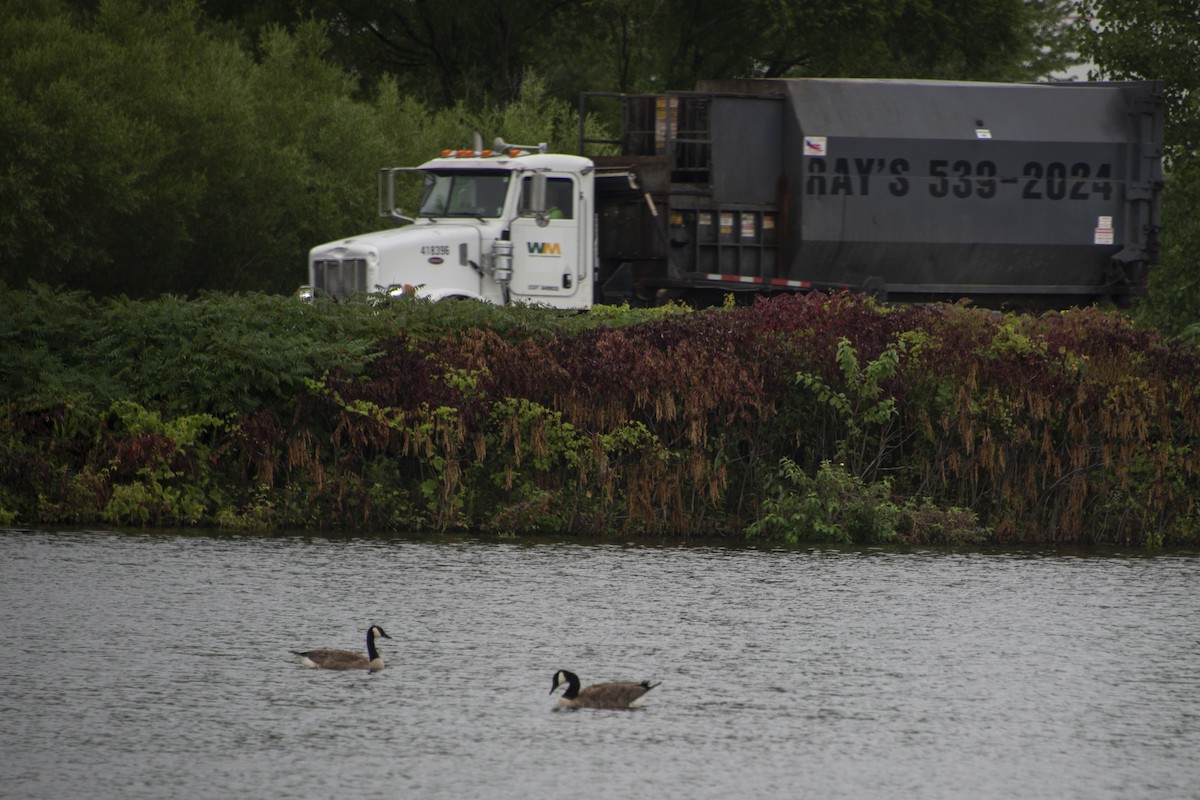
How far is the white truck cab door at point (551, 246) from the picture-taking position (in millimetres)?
23000

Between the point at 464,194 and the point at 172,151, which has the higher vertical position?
the point at 172,151

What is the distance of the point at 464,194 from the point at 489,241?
3.16 ft

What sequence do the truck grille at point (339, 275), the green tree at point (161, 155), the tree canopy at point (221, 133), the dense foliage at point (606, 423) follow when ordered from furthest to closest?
1. the tree canopy at point (221, 133)
2. the green tree at point (161, 155)
3. the truck grille at point (339, 275)
4. the dense foliage at point (606, 423)

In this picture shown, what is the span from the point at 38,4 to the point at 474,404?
16.2 m

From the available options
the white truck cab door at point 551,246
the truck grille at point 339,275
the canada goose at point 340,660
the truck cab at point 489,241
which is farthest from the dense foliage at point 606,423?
the canada goose at point 340,660

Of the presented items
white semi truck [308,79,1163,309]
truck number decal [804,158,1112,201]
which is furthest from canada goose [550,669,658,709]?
truck number decal [804,158,1112,201]

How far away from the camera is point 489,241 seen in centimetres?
2283

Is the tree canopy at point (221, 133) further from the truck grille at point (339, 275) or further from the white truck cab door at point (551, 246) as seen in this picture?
the white truck cab door at point (551, 246)

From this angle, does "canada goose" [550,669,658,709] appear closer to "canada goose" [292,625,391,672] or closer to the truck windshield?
"canada goose" [292,625,391,672]

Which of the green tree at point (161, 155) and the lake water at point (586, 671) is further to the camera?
the green tree at point (161, 155)

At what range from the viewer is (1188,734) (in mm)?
9492

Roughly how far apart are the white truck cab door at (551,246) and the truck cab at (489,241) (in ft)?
0.04

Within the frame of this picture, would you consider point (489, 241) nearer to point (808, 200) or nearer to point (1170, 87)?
point (808, 200)

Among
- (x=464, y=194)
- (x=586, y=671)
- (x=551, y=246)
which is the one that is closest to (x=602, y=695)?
(x=586, y=671)
